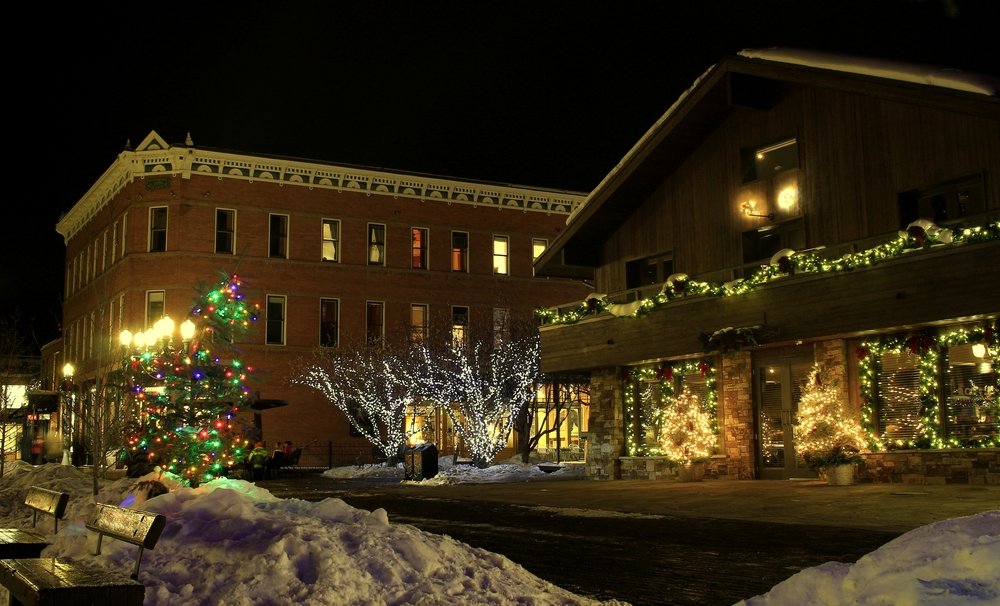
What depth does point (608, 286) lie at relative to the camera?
28.0 metres

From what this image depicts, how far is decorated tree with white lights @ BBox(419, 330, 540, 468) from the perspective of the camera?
32062 millimetres

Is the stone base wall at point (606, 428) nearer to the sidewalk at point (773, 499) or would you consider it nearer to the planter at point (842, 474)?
the sidewalk at point (773, 499)

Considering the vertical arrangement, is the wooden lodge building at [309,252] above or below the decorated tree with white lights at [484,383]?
above

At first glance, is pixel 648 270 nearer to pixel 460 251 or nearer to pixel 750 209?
pixel 750 209

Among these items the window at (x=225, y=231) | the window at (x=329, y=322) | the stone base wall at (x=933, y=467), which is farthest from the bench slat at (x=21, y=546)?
the window at (x=329, y=322)

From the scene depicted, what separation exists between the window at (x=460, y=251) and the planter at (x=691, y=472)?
24.7 meters

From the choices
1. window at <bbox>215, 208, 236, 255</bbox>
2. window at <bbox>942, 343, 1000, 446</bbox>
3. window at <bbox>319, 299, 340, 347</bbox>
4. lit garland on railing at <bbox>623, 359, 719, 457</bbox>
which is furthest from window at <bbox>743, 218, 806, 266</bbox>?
window at <bbox>215, 208, 236, 255</bbox>

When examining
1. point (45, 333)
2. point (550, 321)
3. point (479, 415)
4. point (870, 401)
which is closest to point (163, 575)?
point (870, 401)

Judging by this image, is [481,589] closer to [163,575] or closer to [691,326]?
[163,575]

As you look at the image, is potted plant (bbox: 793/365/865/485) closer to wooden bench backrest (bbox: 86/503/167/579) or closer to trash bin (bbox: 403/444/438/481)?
trash bin (bbox: 403/444/438/481)

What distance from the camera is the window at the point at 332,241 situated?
44.2 m

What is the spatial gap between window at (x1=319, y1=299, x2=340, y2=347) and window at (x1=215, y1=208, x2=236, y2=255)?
4440mm

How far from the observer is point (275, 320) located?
43.0 meters

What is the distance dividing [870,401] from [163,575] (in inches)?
633
